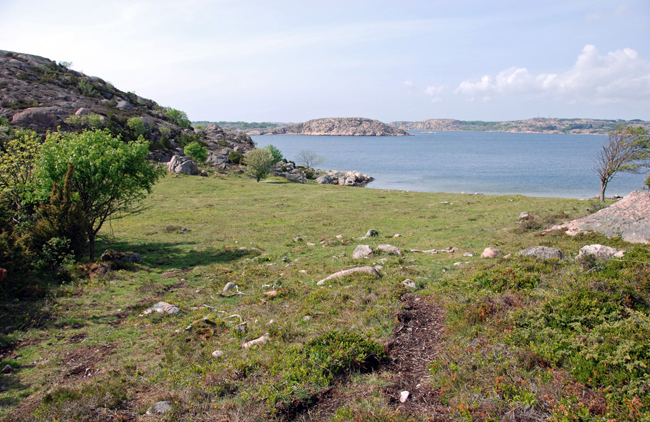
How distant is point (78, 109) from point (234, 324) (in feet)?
327

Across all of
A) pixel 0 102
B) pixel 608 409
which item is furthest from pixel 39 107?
pixel 608 409

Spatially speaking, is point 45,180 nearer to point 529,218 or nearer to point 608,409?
point 608,409

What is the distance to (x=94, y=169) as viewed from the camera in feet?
55.9

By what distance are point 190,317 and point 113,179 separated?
36.5ft

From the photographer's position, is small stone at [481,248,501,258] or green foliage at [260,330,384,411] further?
small stone at [481,248,501,258]

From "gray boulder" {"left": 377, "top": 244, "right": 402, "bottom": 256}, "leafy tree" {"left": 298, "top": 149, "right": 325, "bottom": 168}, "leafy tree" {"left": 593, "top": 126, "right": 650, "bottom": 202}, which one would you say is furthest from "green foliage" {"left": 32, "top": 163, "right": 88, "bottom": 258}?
"leafy tree" {"left": 298, "top": 149, "right": 325, "bottom": 168}

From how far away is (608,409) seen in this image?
16.5 ft

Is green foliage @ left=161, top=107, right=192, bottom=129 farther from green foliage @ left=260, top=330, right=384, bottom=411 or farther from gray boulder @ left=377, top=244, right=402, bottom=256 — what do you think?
green foliage @ left=260, top=330, right=384, bottom=411

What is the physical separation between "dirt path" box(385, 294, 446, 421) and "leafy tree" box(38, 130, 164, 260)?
15.5 meters

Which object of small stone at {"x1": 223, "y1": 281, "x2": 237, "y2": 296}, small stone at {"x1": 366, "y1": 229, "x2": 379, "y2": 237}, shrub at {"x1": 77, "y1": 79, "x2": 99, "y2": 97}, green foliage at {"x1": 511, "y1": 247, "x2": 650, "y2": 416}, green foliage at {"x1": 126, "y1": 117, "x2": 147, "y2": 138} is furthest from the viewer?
shrub at {"x1": 77, "y1": 79, "x2": 99, "y2": 97}

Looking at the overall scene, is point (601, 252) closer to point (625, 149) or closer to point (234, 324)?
point (234, 324)

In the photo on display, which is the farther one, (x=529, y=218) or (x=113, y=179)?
(x=529, y=218)

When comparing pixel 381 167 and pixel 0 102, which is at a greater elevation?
pixel 0 102

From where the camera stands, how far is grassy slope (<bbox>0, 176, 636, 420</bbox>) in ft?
21.0
